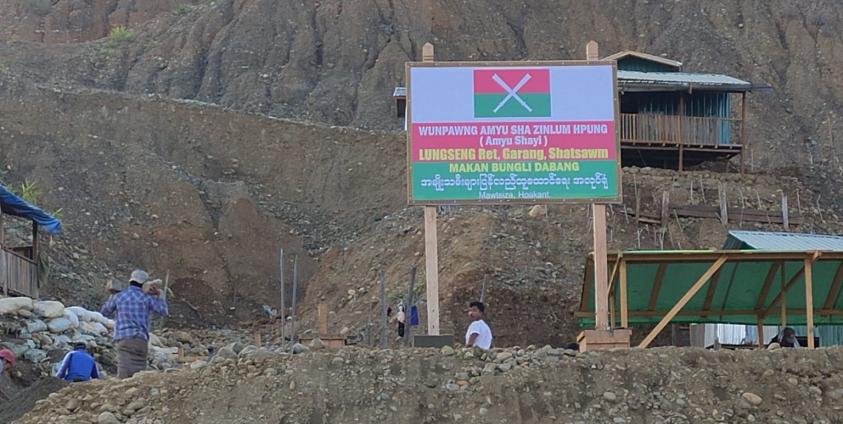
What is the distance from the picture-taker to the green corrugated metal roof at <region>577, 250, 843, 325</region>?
18.9m

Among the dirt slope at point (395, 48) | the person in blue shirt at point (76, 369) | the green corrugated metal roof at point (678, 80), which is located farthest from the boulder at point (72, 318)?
the dirt slope at point (395, 48)

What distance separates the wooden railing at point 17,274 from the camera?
24719mm

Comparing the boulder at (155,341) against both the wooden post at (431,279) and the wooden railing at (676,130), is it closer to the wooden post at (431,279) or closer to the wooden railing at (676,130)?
the wooden post at (431,279)

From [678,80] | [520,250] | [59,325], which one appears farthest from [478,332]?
[678,80]

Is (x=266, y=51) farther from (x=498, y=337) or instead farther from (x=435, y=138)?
A: (x=435, y=138)

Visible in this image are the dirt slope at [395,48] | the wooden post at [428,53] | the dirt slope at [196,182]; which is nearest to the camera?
the wooden post at [428,53]

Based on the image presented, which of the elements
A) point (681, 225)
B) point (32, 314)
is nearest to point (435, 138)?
point (32, 314)

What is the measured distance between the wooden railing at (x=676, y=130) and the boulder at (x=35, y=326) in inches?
709

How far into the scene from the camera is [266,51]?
5441 cm

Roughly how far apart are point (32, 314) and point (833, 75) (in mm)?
39655

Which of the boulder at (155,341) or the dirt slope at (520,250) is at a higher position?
the dirt slope at (520,250)

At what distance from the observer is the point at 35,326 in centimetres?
2134

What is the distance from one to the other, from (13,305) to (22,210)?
5.42 m

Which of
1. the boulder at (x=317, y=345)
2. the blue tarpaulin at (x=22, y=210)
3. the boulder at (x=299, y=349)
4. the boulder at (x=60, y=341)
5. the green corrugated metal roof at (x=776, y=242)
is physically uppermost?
the blue tarpaulin at (x=22, y=210)
